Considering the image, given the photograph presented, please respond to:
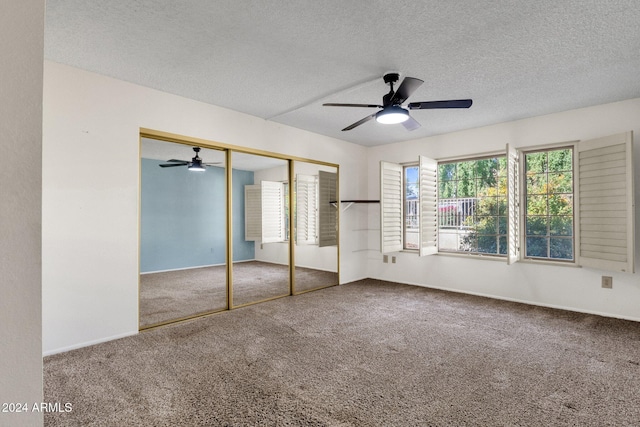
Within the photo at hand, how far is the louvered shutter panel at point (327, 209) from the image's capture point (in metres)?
5.02

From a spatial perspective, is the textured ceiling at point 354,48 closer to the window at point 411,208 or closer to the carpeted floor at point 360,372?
the window at point 411,208

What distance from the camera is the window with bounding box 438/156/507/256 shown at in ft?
14.7

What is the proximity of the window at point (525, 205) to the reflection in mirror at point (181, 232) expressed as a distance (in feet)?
7.57

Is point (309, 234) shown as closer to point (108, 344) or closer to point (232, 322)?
point (232, 322)

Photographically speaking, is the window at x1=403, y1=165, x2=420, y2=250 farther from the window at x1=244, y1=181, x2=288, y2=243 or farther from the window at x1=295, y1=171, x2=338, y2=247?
the window at x1=244, y1=181, x2=288, y2=243

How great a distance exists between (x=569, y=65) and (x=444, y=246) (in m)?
2.92

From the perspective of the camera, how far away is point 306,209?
481 centimetres

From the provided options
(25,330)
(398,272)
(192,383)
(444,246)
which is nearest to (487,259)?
(444,246)

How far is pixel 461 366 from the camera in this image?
95.3 inches

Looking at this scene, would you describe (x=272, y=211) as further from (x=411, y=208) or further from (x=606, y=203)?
(x=606, y=203)

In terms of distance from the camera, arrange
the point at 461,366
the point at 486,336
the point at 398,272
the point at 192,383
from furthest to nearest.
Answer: the point at 398,272 < the point at 486,336 < the point at 461,366 < the point at 192,383

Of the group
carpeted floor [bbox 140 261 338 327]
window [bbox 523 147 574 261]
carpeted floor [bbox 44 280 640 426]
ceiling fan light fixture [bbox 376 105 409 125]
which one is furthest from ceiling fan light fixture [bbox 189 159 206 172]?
window [bbox 523 147 574 261]

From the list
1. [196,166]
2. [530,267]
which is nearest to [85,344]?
[196,166]

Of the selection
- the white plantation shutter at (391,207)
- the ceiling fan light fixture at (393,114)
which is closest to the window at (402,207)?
the white plantation shutter at (391,207)
